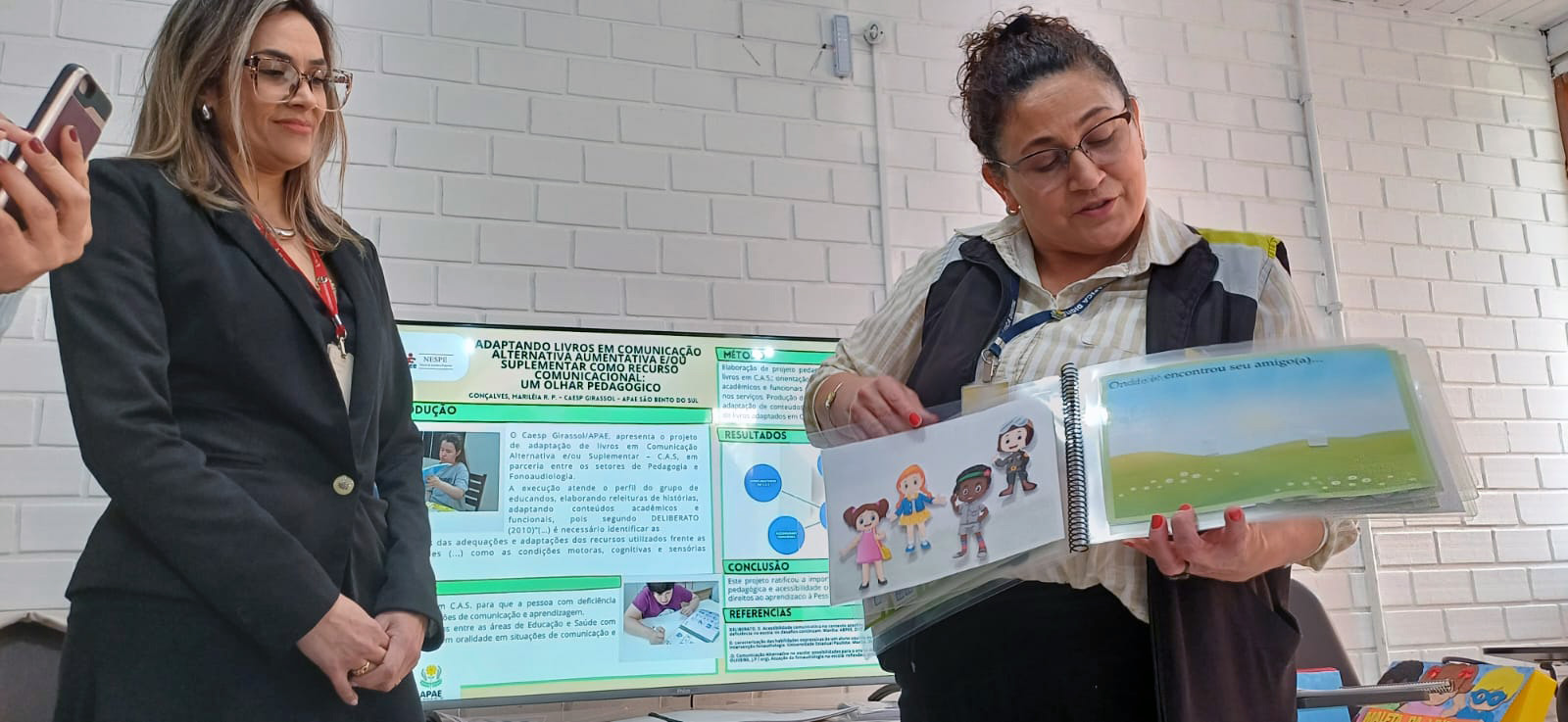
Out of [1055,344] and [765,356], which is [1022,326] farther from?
[765,356]

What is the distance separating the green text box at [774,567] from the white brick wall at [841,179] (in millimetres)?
622

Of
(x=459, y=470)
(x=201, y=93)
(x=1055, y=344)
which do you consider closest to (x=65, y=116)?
(x=201, y=93)

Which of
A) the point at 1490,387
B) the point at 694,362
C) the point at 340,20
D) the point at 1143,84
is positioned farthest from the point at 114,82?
the point at 1490,387

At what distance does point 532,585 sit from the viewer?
261 cm

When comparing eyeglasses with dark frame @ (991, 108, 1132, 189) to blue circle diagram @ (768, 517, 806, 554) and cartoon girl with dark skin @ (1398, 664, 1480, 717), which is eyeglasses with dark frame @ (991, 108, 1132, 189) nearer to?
cartoon girl with dark skin @ (1398, 664, 1480, 717)

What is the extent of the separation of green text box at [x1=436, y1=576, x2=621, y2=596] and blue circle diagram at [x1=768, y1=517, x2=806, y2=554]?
38 cm

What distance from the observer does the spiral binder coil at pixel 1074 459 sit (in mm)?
962

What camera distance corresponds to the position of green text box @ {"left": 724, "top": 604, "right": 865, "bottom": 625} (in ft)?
8.95

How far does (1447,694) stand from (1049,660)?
51.1 inches

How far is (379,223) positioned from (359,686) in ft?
5.93

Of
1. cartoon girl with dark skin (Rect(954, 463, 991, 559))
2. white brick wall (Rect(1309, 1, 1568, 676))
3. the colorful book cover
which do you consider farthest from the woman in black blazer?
white brick wall (Rect(1309, 1, 1568, 676))

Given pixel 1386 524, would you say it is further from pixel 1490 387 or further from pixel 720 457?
pixel 720 457

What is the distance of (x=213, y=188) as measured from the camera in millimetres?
1332

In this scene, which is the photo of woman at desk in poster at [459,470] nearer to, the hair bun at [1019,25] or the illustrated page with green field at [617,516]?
the illustrated page with green field at [617,516]
